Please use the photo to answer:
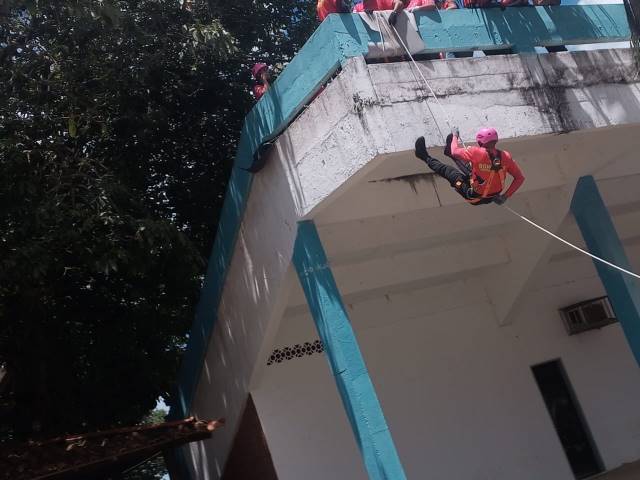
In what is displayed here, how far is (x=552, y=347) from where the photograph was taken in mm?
8992

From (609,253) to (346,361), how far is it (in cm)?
266

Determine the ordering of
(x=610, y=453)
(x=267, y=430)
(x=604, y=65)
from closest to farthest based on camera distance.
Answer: (x=604, y=65), (x=267, y=430), (x=610, y=453)

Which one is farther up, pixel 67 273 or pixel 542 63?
pixel 67 273

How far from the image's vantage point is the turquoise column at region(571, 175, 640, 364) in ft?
20.5

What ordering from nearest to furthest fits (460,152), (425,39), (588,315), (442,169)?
1. (460,152)
2. (442,169)
3. (425,39)
4. (588,315)

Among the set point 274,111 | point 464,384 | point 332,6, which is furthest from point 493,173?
point 464,384

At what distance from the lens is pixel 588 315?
8.96 m

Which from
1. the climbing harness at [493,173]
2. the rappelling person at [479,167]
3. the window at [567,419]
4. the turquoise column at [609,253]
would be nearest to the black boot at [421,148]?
the rappelling person at [479,167]

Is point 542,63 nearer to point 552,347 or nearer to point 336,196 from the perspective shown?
point 336,196

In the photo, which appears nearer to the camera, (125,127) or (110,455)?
(110,455)

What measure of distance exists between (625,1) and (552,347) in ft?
14.9

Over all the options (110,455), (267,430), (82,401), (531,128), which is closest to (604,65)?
(531,128)

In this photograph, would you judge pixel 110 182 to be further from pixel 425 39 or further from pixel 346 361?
pixel 425 39

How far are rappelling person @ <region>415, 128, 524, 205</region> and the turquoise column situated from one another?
1.81 metres
